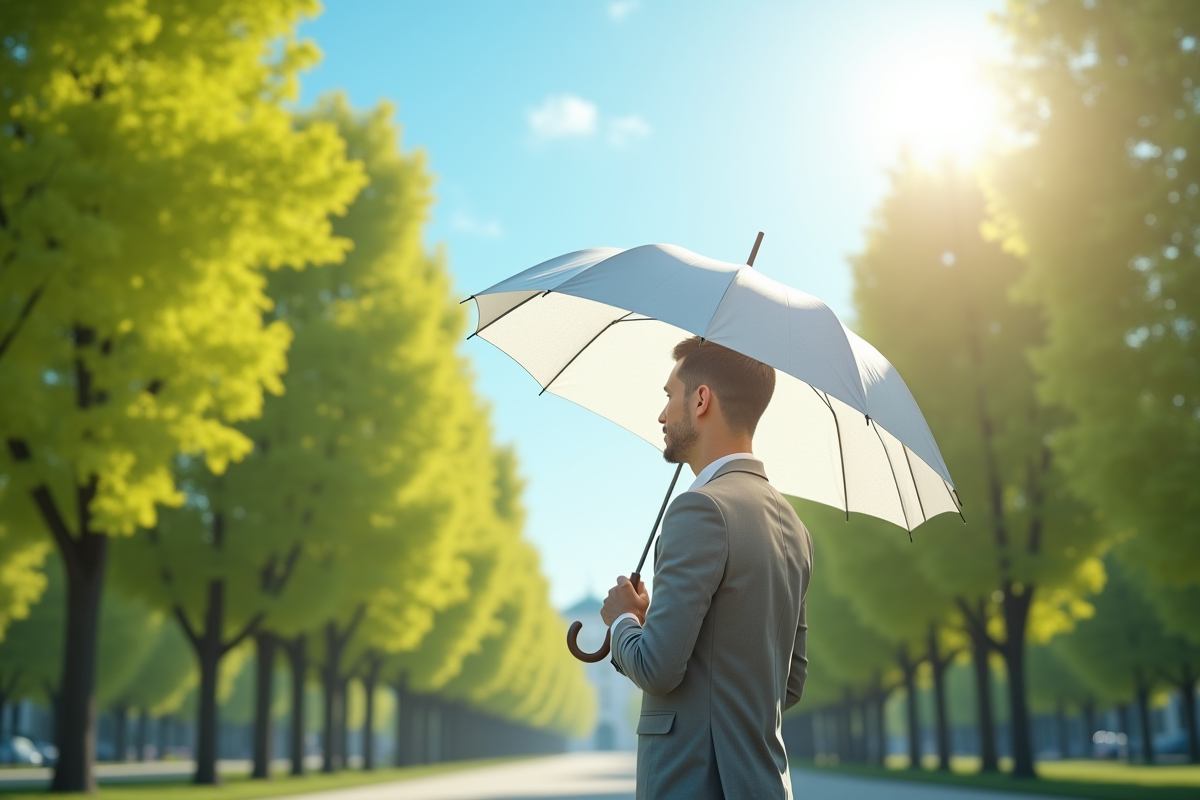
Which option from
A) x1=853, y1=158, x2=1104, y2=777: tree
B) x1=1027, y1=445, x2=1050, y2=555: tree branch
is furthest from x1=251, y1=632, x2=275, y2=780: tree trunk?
x1=1027, y1=445, x2=1050, y2=555: tree branch

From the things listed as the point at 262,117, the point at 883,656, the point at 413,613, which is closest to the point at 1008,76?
the point at 262,117

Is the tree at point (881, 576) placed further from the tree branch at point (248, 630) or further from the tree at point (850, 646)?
the tree branch at point (248, 630)

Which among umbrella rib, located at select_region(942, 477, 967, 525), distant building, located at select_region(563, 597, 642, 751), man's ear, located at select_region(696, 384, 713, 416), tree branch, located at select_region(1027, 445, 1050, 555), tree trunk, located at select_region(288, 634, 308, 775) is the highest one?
tree branch, located at select_region(1027, 445, 1050, 555)

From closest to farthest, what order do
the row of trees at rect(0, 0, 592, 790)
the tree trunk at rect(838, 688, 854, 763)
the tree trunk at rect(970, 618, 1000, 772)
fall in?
the row of trees at rect(0, 0, 592, 790) → the tree trunk at rect(970, 618, 1000, 772) → the tree trunk at rect(838, 688, 854, 763)

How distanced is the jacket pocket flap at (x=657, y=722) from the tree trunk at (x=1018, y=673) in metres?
19.1

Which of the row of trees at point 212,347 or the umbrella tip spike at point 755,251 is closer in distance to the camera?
the umbrella tip spike at point 755,251

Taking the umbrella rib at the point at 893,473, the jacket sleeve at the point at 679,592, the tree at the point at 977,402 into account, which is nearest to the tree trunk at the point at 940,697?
the tree at the point at 977,402

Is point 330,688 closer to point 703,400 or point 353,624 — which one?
point 353,624

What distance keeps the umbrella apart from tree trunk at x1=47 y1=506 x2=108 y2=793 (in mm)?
9839

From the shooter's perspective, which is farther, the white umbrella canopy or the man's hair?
the white umbrella canopy

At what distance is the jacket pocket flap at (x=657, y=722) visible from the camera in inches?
102

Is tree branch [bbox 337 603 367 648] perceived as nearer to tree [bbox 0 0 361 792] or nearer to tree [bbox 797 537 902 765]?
tree [bbox 797 537 902 765]

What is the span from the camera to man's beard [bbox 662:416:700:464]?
2.85 m

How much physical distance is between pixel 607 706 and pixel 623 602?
181 meters
